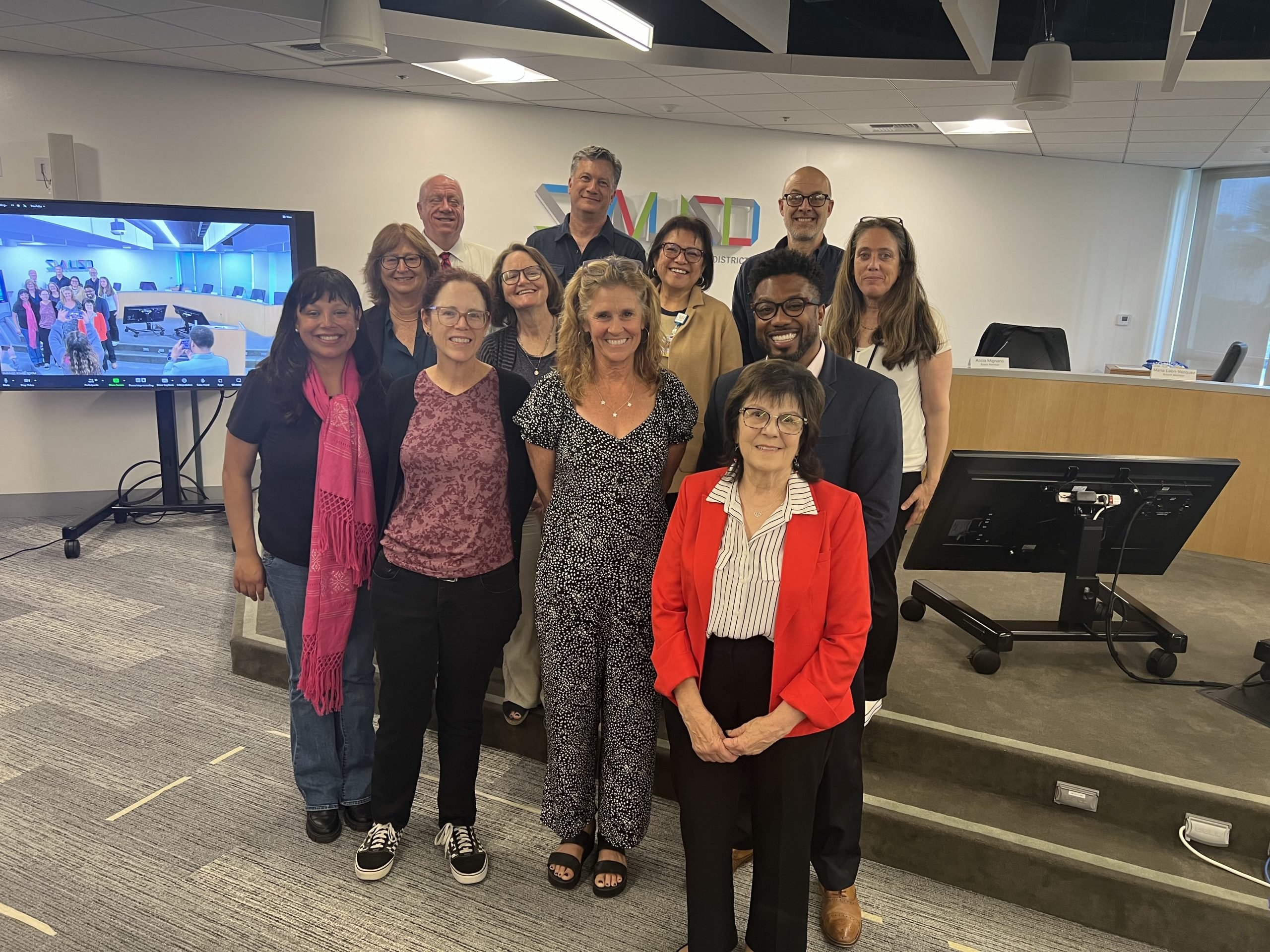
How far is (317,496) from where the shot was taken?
2.19 metres

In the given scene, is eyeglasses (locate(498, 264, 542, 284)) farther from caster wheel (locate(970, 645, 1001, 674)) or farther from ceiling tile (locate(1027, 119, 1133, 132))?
ceiling tile (locate(1027, 119, 1133, 132))

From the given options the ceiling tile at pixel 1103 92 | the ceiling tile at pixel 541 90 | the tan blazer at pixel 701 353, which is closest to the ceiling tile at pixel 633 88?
the ceiling tile at pixel 541 90

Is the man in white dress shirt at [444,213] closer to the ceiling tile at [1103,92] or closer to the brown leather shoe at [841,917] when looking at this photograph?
the brown leather shoe at [841,917]

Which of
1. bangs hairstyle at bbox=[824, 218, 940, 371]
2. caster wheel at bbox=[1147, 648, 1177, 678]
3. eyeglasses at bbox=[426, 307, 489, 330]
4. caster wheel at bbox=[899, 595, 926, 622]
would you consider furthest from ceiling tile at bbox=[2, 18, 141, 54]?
caster wheel at bbox=[1147, 648, 1177, 678]

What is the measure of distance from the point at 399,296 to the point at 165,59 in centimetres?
366

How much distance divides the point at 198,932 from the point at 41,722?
1.47 meters

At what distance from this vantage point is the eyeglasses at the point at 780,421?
5.65 feet

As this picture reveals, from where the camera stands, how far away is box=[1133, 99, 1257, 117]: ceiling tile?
544 cm

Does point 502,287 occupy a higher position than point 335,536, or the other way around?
point 502,287

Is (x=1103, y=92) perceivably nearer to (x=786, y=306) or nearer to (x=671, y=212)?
(x=671, y=212)

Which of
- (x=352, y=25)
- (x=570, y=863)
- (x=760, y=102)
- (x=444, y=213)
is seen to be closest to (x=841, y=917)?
(x=570, y=863)

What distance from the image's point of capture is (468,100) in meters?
6.23

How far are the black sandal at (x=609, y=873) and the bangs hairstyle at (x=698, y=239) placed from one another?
1.58m

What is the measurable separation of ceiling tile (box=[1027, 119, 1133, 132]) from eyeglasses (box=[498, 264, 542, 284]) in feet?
17.3
